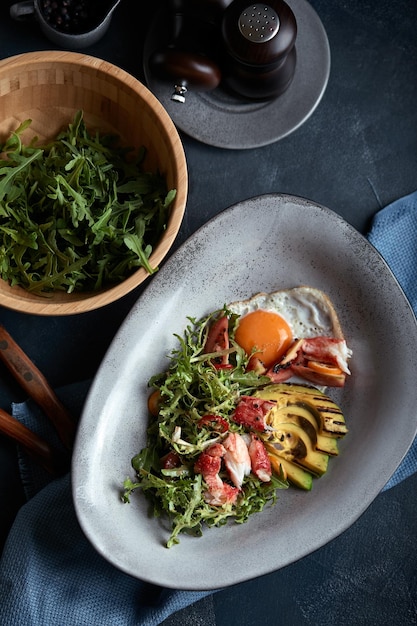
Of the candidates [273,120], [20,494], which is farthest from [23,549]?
[273,120]

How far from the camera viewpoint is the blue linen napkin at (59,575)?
2449mm

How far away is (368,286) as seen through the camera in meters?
2.59

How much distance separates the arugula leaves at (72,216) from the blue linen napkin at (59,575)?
461 mm

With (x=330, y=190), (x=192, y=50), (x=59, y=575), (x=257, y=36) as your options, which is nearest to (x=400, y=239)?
(x=330, y=190)

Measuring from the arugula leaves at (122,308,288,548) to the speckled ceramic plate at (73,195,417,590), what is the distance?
52 mm

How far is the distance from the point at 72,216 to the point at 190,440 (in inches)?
30.5

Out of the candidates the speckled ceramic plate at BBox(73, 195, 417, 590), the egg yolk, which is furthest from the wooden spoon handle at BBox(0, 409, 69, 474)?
the egg yolk

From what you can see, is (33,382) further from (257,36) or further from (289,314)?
(257,36)

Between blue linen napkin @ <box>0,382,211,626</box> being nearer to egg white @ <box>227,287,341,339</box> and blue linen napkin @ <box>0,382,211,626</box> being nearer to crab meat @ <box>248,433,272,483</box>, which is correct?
crab meat @ <box>248,433,272,483</box>

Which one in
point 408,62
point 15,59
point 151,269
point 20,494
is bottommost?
→ point 20,494

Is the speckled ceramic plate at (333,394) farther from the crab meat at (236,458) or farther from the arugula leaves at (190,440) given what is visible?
the crab meat at (236,458)

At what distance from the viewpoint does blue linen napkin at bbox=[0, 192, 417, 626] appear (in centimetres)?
245

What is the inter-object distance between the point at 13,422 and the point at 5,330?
0.31 meters

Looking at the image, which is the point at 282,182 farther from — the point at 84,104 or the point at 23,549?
the point at 23,549
